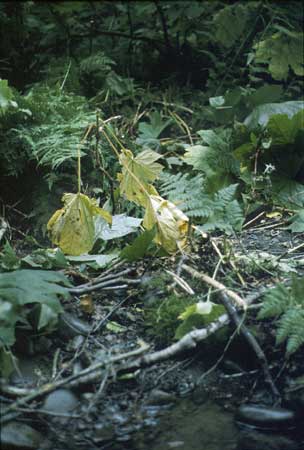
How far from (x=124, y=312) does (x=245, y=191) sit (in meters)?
0.91

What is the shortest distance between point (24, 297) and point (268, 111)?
1.63 meters

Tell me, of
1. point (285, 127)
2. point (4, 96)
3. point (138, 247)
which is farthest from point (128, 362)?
point (285, 127)

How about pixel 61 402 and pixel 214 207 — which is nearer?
pixel 61 402

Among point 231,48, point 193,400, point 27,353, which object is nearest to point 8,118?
point 27,353

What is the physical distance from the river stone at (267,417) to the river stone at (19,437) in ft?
1.72

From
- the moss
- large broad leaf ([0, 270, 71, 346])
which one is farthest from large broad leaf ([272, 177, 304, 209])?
large broad leaf ([0, 270, 71, 346])

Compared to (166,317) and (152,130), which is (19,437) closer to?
(166,317)

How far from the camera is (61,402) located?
1.49 metres

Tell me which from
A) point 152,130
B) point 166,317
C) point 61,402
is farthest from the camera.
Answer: point 152,130

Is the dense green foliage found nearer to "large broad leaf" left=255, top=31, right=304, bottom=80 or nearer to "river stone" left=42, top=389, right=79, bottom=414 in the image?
"large broad leaf" left=255, top=31, right=304, bottom=80

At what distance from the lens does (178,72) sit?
3.57m

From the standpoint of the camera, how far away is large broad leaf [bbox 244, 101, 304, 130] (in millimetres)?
2742

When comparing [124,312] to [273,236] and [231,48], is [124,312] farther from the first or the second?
[231,48]

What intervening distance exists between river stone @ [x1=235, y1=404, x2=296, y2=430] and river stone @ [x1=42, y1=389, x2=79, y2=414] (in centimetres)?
44
